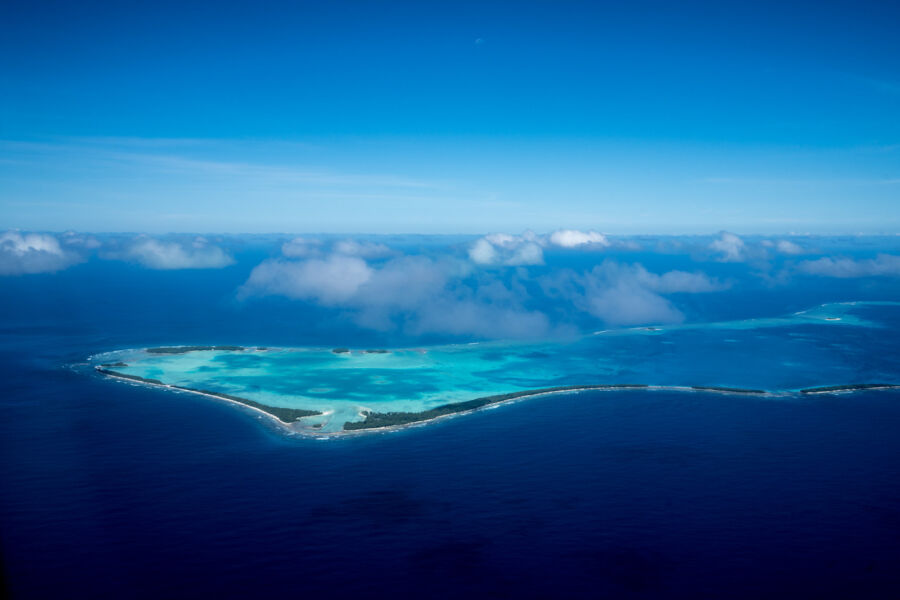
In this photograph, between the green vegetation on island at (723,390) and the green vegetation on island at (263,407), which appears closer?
the green vegetation on island at (263,407)

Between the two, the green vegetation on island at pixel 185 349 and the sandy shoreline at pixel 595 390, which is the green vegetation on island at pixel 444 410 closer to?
the sandy shoreline at pixel 595 390

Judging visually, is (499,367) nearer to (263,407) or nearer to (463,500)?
(263,407)

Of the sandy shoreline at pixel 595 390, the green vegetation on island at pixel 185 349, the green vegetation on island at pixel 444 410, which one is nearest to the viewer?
the green vegetation on island at pixel 444 410

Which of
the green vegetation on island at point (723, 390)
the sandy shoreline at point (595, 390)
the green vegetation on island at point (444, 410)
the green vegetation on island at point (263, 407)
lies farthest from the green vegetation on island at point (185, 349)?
the green vegetation on island at point (723, 390)

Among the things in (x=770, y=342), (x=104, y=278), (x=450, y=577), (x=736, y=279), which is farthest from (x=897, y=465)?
(x=104, y=278)

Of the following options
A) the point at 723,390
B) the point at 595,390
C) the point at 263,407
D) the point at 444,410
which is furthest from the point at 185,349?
the point at 723,390

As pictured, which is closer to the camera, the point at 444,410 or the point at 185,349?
the point at 444,410

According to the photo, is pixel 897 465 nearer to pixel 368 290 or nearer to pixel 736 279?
pixel 368 290
